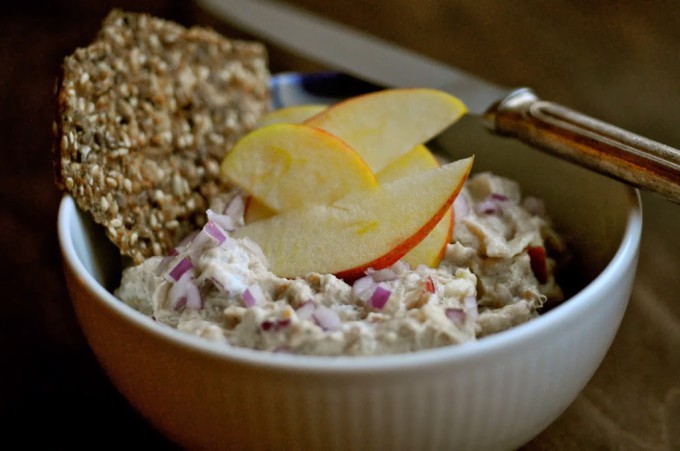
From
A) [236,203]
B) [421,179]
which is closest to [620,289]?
[421,179]

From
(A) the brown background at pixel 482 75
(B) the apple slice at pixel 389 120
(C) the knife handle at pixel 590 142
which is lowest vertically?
(A) the brown background at pixel 482 75

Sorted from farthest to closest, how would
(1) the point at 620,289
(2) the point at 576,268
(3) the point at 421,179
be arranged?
(2) the point at 576,268 < (3) the point at 421,179 < (1) the point at 620,289

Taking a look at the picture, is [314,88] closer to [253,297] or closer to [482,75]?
[482,75]

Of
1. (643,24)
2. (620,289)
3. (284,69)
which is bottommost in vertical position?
(284,69)

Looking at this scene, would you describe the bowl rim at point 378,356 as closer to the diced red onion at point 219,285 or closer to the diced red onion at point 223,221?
the diced red onion at point 219,285

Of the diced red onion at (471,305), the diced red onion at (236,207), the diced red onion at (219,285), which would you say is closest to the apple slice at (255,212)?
the diced red onion at (236,207)

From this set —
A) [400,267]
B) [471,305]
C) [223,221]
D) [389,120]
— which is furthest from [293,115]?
[471,305]

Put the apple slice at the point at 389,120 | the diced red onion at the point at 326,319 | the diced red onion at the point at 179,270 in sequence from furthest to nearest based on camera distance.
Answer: the apple slice at the point at 389,120 < the diced red onion at the point at 179,270 < the diced red onion at the point at 326,319

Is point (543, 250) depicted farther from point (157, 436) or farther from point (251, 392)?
point (157, 436)

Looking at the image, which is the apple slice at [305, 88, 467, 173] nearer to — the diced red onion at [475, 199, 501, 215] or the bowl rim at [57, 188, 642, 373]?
the diced red onion at [475, 199, 501, 215]
